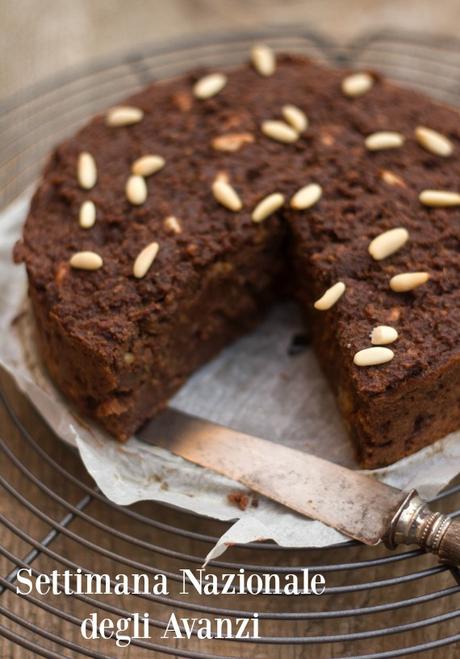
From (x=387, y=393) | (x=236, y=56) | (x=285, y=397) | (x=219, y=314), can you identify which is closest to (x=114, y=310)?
(x=219, y=314)

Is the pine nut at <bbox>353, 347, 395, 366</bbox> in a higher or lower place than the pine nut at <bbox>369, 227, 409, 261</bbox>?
lower

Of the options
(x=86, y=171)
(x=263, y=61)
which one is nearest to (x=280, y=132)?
(x=263, y=61)

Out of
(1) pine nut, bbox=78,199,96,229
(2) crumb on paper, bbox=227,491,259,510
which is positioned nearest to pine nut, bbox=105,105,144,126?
(1) pine nut, bbox=78,199,96,229

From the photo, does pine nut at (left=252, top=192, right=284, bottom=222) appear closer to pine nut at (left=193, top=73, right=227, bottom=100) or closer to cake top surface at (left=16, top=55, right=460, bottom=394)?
cake top surface at (left=16, top=55, right=460, bottom=394)

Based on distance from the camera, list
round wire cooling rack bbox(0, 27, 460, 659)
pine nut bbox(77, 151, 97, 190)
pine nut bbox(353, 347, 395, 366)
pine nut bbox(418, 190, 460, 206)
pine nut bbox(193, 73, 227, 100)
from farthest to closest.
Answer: pine nut bbox(193, 73, 227, 100), pine nut bbox(77, 151, 97, 190), pine nut bbox(418, 190, 460, 206), pine nut bbox(353, 347, 395, 366), round wire cooling rack bbox(0, 27, 460, 659)

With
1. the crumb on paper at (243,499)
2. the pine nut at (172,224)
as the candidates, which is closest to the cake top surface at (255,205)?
the pine nut at (172,224)

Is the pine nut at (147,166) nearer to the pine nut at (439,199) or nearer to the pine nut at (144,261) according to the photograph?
the pine nut at (144,261)

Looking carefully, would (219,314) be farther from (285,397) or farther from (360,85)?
(360,85)
